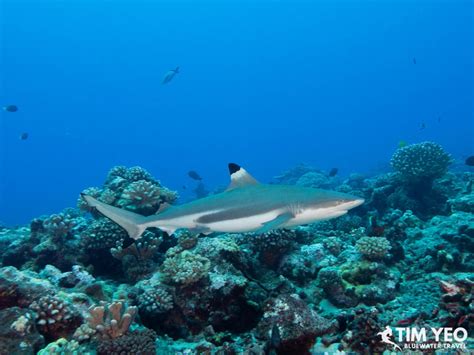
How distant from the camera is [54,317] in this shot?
5344 mm

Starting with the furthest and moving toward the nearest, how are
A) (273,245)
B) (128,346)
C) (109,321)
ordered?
(273,245), (109,321), (128,346)

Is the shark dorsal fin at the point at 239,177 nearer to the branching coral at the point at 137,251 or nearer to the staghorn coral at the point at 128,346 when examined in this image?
the staghorn coral at the point at 128,346

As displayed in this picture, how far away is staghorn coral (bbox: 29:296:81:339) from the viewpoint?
5285 mm

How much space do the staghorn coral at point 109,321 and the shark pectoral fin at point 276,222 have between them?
257 centimetres

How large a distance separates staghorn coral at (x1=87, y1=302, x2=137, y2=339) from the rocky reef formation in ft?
0.06

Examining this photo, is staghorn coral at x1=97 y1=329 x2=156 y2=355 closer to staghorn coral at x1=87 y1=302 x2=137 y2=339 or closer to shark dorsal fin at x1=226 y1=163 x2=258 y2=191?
staghorn coral at x1=87 y1=302 x2=137 y2=339

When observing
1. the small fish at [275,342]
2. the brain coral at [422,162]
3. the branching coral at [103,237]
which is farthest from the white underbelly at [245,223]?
the brain coral at [422,162]

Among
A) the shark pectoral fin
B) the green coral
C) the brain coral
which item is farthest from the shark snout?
the brain coral

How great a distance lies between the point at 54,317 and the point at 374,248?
21.6ft

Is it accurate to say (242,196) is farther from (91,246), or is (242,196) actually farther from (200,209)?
(91,246)

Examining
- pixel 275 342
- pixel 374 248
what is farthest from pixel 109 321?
pixel 374 248

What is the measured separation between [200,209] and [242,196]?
79 centimetres

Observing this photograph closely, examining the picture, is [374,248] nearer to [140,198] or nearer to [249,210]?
[249,210]

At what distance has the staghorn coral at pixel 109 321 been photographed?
5176mm
